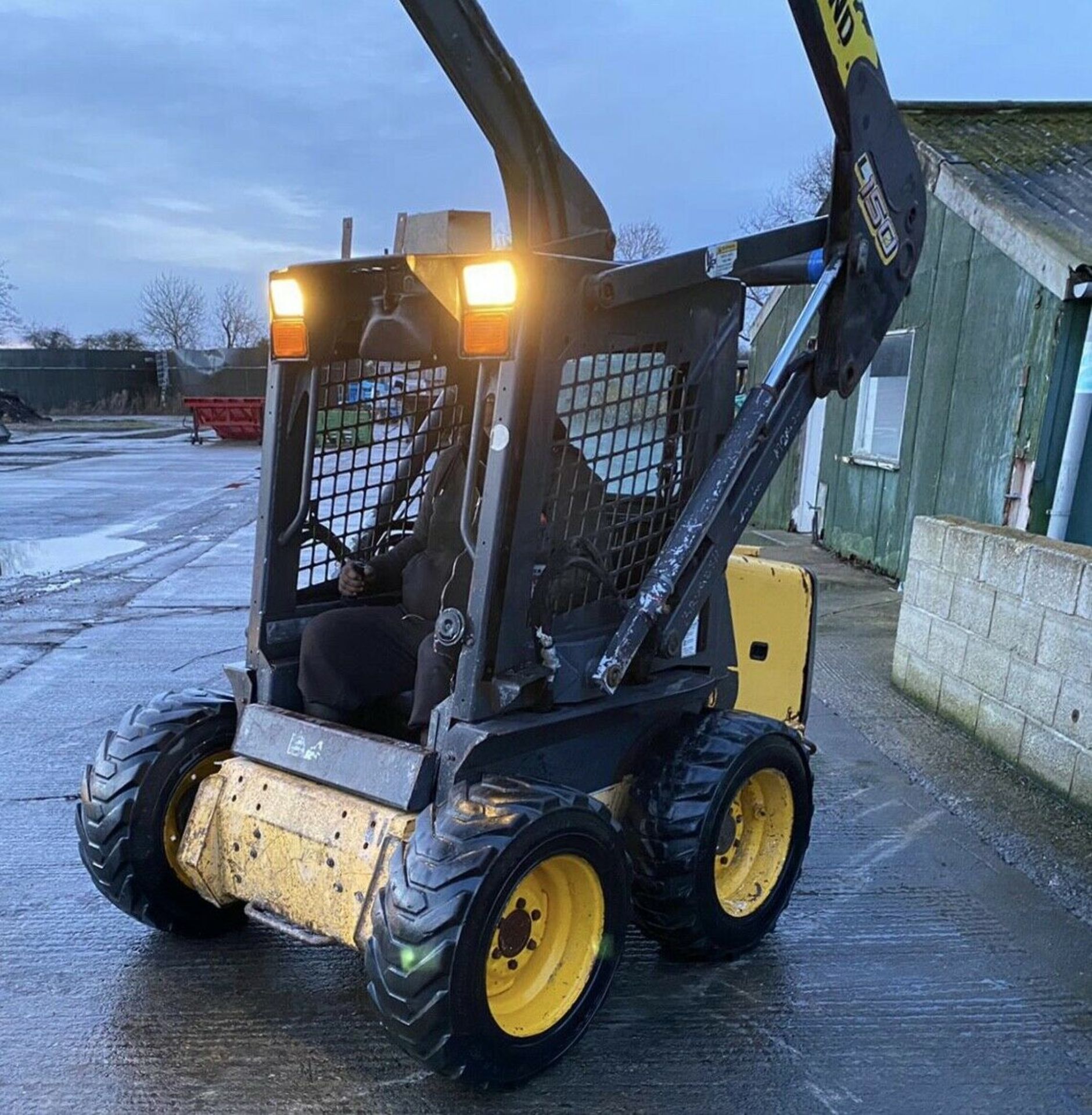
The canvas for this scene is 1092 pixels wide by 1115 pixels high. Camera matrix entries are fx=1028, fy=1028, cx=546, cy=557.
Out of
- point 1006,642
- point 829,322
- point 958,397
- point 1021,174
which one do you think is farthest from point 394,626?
point 1021,174

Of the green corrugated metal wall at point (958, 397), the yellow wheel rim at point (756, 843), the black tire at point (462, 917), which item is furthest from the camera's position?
the green corrugated metal wall at point (958, 397)

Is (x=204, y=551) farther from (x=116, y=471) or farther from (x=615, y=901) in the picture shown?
(x=116, y=471)

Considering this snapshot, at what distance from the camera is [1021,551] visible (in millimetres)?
4852

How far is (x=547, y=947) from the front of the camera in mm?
2754

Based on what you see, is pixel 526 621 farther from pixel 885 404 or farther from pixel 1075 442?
pixel 885 404

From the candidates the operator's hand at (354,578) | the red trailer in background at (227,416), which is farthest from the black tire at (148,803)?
the red trailer in background at (227,416)

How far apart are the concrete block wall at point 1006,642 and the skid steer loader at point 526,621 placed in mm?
1751

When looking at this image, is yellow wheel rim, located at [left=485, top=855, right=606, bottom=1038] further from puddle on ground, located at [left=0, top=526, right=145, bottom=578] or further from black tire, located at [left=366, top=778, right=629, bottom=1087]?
puddle on ground, located at [left=0, top=526, right=145, bottom=578]

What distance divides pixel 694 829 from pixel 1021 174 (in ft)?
24.9

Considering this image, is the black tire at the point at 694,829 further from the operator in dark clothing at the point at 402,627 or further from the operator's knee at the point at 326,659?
the operator's knee at the point at 326,659

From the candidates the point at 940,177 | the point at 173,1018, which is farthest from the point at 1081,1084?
the point at 940,177

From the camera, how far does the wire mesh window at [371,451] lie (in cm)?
333

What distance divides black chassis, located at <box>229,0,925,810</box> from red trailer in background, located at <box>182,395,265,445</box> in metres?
27.1

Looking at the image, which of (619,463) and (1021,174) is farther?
(1021,174)
